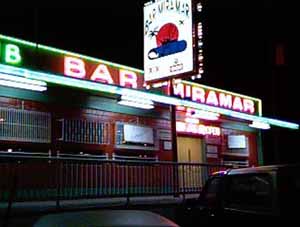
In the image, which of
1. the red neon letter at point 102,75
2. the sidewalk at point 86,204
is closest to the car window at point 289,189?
the sidewalk at point 86,204

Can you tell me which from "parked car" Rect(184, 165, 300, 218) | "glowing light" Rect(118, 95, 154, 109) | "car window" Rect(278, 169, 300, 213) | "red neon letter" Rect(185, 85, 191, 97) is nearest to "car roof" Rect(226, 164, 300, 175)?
"parked car" Rect(184, 165, 300, 218)

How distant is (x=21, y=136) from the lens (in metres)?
14.4

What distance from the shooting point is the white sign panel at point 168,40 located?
16719 millimetres

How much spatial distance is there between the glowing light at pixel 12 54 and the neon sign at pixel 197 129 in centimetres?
777

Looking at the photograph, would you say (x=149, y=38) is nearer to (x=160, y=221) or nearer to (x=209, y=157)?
(x=209, y=157)

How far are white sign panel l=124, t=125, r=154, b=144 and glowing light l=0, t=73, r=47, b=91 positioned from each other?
4.27 metres

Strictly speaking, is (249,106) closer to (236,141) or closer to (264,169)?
(236,141)

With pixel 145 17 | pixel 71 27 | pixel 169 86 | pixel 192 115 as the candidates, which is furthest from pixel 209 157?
pixel 71 27

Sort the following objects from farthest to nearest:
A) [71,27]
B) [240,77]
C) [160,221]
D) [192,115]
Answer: [240,77]
[71,27]
[192,115]
[160,221]

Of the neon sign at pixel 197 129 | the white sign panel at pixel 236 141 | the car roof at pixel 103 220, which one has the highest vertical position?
the neon sign at pixel 197 129

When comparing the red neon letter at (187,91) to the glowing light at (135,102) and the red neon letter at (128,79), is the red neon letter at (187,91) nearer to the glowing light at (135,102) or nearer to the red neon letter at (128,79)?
the glowing light at (135,102)

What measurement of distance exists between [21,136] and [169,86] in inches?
218

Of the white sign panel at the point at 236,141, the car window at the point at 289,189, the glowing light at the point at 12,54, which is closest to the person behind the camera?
the car window at the point at 289,189

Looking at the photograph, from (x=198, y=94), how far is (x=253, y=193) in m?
12.0
